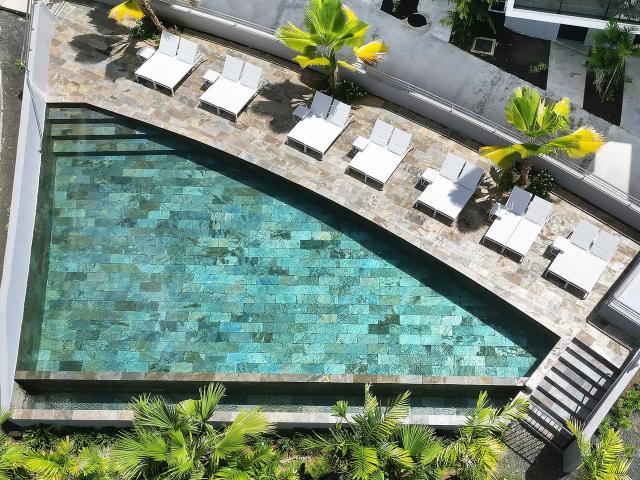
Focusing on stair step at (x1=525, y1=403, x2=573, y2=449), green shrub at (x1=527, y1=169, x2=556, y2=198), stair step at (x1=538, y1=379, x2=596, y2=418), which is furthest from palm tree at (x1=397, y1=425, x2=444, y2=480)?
green shrub at (x1=527, y1=169, x2=556, y2=198)

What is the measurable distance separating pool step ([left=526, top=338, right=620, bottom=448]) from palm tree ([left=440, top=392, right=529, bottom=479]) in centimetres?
172

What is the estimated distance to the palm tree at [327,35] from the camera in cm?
1933

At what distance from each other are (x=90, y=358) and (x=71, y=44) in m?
11.2

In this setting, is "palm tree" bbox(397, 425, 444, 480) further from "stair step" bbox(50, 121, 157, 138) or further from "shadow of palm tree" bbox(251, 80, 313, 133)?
"stair step" bbox(50, 121, 157, 138)

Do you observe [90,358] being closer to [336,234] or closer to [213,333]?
[213,333]

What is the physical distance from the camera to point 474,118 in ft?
66.5

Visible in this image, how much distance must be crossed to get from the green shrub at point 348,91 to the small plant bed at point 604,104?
23.0ft

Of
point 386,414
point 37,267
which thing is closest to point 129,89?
point 37,267

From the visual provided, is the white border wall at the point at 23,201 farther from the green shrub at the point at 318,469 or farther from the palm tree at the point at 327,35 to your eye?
the green shrub at the point at 318,469

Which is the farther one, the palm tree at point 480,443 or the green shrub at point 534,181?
the green shrub at point 534,181

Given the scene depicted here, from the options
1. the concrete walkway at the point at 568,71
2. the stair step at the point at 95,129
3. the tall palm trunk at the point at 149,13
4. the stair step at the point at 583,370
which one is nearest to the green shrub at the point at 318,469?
the stair step at the point at 583,370

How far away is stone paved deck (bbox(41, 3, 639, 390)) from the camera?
1830 cm

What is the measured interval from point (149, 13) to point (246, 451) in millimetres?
14410

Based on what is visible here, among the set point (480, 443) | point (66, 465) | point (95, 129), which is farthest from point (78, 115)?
point (480, 443)
